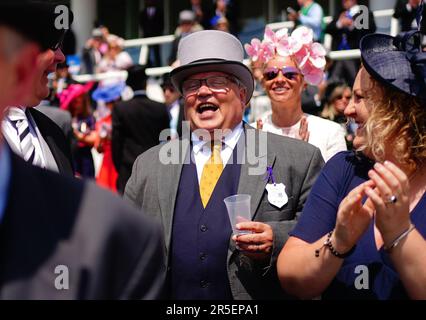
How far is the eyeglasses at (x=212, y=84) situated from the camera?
4301 millimetres

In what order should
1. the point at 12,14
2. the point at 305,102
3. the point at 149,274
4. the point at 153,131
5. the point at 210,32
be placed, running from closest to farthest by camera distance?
the point at 12,14 < the point at 149,274 < the point at 210,32 < the point at 305,102 < the point at 153,131

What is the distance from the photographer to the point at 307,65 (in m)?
5.50

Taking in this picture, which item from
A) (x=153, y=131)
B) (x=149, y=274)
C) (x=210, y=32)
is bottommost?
(x=153, y=131)

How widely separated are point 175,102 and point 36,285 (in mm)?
8748

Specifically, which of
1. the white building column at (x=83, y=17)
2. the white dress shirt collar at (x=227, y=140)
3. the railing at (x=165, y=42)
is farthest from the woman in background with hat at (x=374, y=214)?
the white building column at (x=83, y=17)

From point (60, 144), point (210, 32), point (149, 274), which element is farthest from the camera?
point (210, 32)

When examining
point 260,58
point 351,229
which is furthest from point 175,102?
point 351,229

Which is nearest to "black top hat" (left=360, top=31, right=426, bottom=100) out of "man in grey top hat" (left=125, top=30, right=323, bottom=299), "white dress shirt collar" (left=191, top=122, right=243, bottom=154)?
"man in grey top hat" (left=125, top=30, right=323, bottom=299)

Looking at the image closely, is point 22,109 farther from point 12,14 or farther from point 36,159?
point 12,14

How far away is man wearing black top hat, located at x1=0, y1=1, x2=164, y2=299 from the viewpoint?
161cm

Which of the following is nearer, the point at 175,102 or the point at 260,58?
the point at 260,58

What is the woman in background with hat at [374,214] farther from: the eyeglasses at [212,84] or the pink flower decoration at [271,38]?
the pink flower decoration at [271,38]

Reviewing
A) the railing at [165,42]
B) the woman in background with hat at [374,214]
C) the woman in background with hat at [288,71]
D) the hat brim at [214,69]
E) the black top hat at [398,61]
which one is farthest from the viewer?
the railing at [165,42]

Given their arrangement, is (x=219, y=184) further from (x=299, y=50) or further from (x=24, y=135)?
(x=299, y=50)
